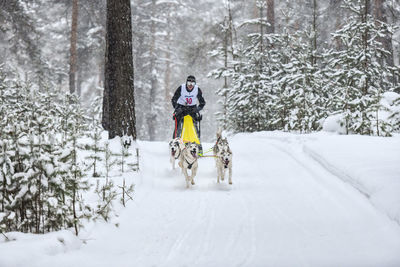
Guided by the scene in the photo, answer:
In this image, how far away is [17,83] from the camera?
21.5 feet

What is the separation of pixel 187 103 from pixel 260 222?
561 centimetres

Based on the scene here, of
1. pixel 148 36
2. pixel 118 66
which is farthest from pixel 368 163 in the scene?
pixel 148 36

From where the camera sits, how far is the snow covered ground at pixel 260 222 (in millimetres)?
3076

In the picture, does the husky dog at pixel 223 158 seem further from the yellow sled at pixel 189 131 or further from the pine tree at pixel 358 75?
the pine tree at pixel 358 75

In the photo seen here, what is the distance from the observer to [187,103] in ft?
30.7

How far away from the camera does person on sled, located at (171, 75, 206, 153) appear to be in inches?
357

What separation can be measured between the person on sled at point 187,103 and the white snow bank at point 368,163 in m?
3.09

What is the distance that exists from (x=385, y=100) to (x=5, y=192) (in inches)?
368

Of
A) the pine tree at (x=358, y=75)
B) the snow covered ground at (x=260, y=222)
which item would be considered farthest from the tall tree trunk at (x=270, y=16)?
the snow covered ground at (x=260, y=222)

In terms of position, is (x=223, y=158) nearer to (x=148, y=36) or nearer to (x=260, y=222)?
(x=260, y=222)

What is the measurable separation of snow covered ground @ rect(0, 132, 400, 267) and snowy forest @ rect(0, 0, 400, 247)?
0.41 meters

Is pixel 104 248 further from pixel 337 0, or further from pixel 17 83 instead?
pixel 337 0

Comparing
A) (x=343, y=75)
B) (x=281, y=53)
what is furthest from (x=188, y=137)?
(x=281, y=53)

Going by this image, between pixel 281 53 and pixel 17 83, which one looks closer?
pixel 17 83
